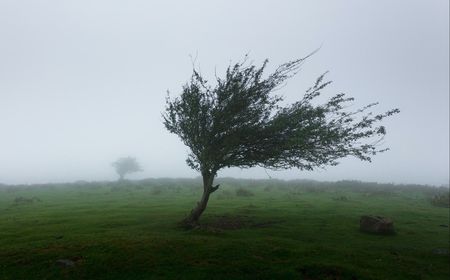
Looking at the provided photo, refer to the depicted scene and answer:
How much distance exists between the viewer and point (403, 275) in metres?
21.5

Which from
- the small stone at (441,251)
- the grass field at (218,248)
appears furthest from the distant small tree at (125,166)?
the small stone at (441,251)

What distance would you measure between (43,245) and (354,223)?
26664 millimetres

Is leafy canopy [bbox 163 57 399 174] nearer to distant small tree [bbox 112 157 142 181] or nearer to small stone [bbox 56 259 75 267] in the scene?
small stone [bbox 56 259 75 267]

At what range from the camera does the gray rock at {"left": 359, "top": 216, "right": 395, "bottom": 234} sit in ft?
102

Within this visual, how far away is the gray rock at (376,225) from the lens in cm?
3122

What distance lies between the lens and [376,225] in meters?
31.5

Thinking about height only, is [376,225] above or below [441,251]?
above

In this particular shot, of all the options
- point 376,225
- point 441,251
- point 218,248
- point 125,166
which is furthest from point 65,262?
point 125,166

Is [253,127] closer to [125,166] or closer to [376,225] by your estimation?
[376,225]

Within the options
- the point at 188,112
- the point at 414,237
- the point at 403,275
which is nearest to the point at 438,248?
the point at 414,237

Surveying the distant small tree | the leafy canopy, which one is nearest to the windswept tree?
the leafy canopy

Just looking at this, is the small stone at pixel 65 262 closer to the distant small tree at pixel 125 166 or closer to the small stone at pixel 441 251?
the small stone at pixel 441 251

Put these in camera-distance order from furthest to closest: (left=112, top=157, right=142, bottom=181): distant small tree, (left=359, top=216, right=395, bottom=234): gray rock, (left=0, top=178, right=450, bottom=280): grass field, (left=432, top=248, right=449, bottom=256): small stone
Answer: (left=112, top=157, right=142, bottom=181): distant small tree, (left=359, top=216, right=395, bottom=234): gray rock, (left=432, top=248, right=449, bottom=256): small stone, (left=0, top=178, right=450, bottom=280): grass field

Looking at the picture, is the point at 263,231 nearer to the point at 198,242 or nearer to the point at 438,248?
the point at 198,242
